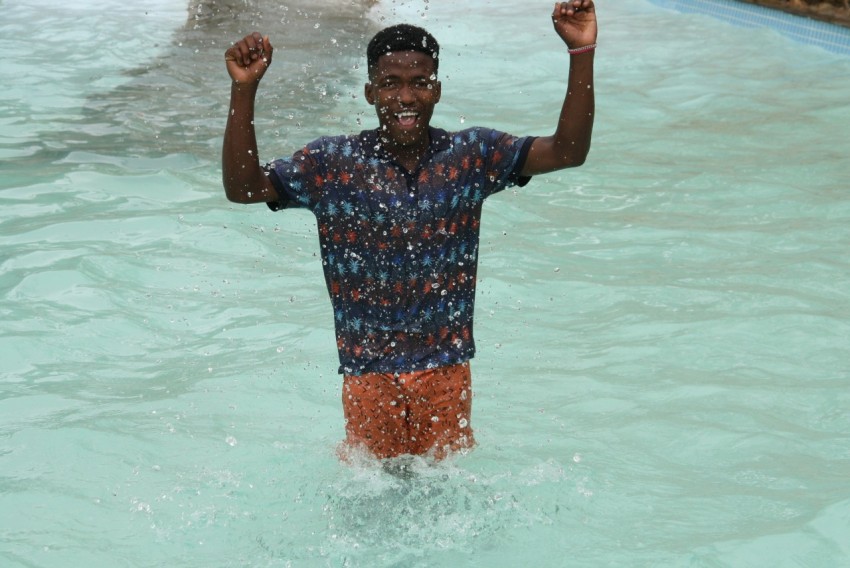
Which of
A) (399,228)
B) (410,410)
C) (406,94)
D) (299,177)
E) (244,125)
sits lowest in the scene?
(410,410)

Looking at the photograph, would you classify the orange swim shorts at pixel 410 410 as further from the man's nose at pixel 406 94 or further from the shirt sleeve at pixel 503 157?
the man's nose at pixel 406 94

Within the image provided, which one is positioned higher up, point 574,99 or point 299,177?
point 574,99

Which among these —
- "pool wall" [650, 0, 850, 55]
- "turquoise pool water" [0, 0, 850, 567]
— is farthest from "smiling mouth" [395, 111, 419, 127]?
"pool wall" [650, 0, 850, 55]

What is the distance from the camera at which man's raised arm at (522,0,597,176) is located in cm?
310

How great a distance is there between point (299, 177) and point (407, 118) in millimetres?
352

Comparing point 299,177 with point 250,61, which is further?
point 299,177

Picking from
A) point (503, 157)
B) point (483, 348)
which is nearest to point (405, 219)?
point (503, 157)

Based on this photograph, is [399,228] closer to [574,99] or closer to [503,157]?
[503,157]

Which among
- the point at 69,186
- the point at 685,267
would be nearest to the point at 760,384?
the point at 685,267

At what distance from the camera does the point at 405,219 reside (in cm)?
336

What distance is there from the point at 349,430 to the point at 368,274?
1.67 feet

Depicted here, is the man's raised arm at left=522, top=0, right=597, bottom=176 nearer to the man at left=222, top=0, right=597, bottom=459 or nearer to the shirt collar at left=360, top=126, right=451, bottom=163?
the man at left=222, top=0, right=597, bottom=459

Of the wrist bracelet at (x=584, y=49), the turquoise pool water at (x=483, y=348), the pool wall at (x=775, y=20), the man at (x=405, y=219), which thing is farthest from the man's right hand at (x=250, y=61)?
the pool wall at (x=775, y=20)

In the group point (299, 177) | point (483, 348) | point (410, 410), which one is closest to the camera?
point (299, 177)
